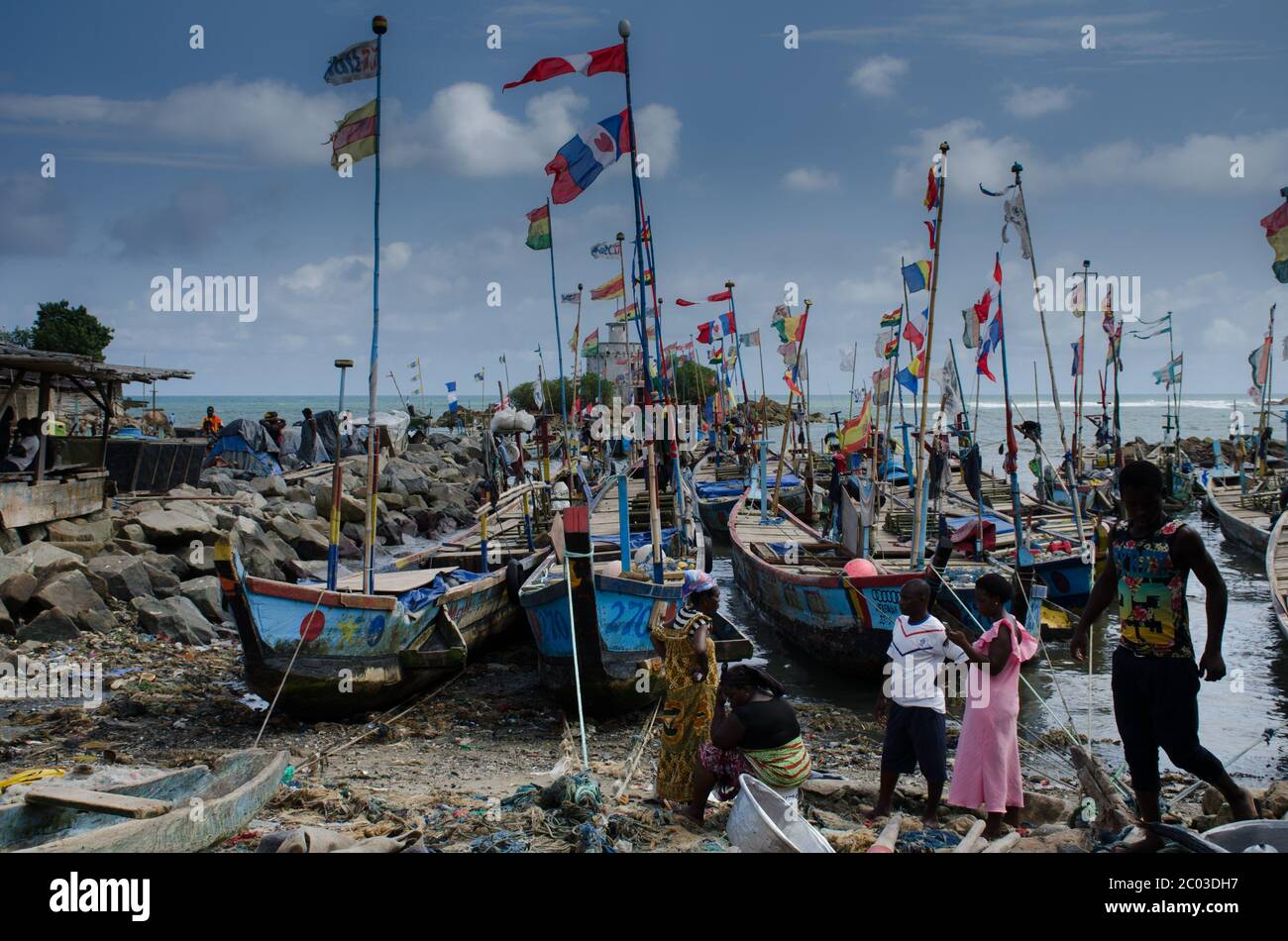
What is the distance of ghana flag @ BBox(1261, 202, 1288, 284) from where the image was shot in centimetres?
814

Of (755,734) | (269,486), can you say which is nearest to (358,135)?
(755,734)

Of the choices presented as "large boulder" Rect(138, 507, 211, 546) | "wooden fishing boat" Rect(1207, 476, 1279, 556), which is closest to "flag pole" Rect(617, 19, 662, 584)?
"large boulder" Rect(138, 507, 211, 546)

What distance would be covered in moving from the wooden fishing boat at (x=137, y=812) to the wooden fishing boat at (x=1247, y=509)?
22.5 meters

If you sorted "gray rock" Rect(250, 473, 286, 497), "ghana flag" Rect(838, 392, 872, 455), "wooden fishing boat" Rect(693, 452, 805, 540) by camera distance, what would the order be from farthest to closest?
"wooden fishing boat" Rect(693, 452, 805, 540)
"gray rock" Rect(250, 473, 286, 497)
"ghana flag" Rect(838, 392, 872, 455)

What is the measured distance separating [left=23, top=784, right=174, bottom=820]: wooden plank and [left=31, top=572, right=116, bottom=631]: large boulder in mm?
7752

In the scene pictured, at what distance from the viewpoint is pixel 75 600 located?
1284 cm

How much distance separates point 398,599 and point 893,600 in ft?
20.1

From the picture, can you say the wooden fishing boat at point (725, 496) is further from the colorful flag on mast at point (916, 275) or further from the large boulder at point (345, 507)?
the colorful flag on mast at point (916, 275)

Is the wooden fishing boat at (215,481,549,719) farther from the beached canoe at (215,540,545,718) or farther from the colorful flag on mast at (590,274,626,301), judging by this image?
the colorful flag on mast at (590,274,626,301)

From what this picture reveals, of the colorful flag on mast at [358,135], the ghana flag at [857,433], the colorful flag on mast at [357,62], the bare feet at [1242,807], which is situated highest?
the colorful flag on mast at [357,62]

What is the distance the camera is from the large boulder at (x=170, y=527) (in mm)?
17312

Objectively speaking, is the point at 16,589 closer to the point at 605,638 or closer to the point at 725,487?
the point at 605,638

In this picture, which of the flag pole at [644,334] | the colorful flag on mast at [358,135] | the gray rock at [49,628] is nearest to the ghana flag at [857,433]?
the flag pole at [644,334]
